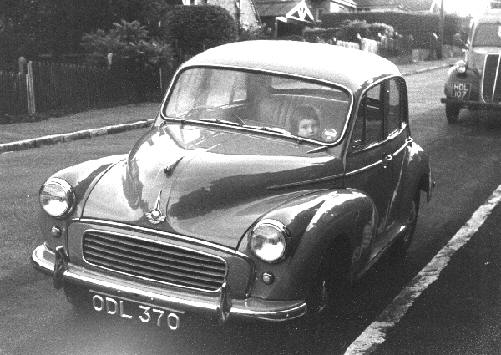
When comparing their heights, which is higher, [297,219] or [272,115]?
[272,115]

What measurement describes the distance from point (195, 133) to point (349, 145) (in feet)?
3.41

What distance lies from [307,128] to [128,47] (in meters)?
14.7

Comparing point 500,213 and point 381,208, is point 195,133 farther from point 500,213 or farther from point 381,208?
point 500,213

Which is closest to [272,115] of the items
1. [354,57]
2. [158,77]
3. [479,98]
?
[354,57]

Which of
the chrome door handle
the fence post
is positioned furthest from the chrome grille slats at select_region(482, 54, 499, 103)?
the chrome door handle

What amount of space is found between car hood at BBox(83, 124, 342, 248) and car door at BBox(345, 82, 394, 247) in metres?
0.21

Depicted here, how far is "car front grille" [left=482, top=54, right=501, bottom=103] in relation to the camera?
15.7 m

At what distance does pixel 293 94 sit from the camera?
211 inches

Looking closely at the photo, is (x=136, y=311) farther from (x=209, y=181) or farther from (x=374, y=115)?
(x=374, y=115)

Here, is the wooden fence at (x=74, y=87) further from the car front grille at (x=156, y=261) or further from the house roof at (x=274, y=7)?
the house roof at (x=274, y=7)

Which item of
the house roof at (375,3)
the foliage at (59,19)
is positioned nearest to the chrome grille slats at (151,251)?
the foliage at (59,19)

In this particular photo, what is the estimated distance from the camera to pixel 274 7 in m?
50.5

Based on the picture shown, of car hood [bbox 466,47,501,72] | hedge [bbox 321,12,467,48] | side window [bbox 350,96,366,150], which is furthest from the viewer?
hedge [bbox 321,12,467,48]

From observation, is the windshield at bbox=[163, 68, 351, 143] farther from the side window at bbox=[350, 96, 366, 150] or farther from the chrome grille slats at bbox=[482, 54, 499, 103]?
the chrome grille slats at bbox=[482, 54, 499, 103]
